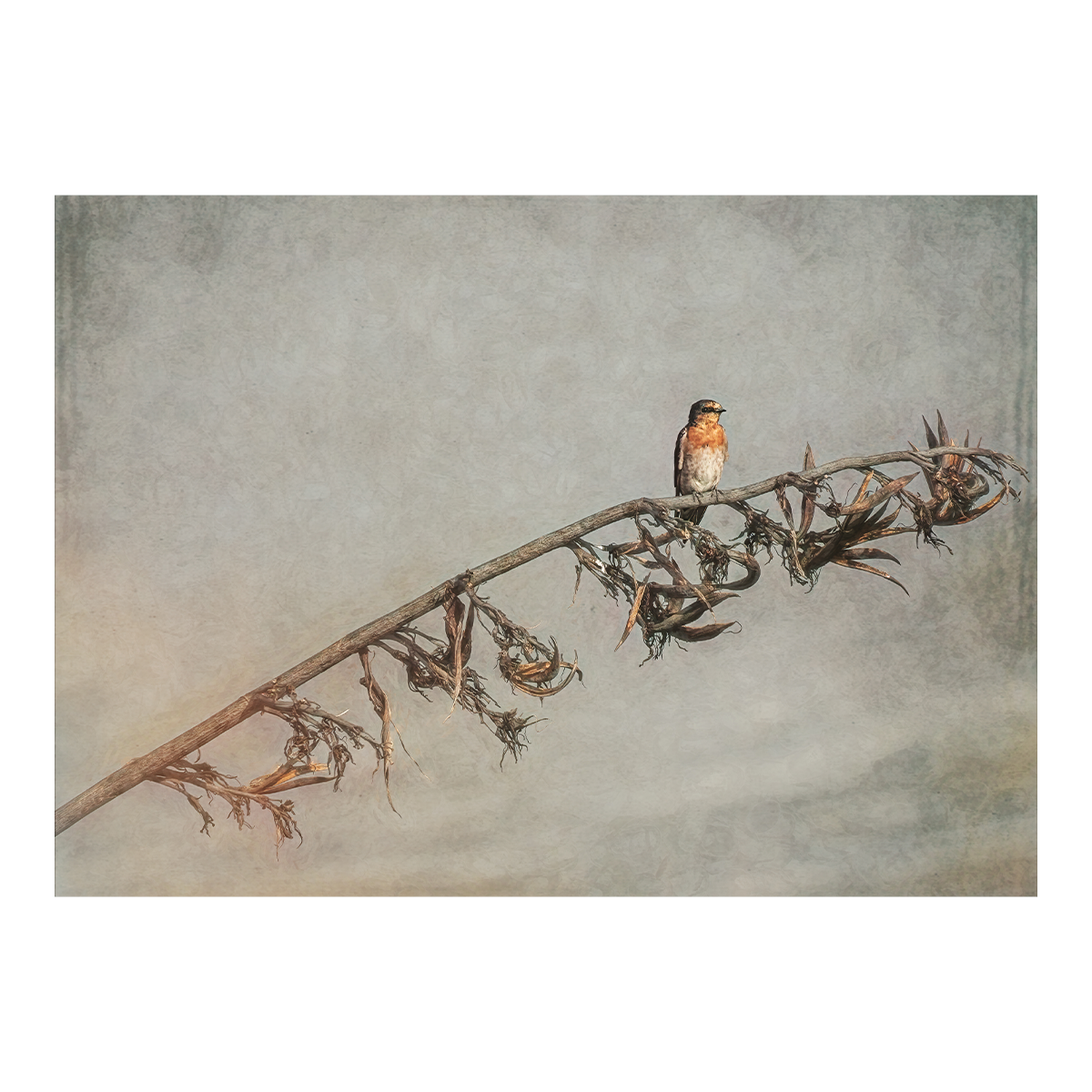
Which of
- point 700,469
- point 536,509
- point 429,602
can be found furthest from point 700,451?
point 429,602

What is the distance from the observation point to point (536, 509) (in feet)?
10.8

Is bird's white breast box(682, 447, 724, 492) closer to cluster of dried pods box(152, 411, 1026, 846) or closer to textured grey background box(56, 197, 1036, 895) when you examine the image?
textured grey background box(56, 197, 1036, 895)

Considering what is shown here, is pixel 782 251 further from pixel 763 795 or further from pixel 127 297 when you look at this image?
→ pixel 127 297

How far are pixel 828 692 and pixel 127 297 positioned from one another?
97.1 inches

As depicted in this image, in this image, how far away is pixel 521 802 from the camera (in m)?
3.29

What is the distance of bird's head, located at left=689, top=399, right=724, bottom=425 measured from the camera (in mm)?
3092

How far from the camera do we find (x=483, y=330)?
330 centimetres

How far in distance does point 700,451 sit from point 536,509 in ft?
1.76

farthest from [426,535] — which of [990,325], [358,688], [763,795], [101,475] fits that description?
[990,325]

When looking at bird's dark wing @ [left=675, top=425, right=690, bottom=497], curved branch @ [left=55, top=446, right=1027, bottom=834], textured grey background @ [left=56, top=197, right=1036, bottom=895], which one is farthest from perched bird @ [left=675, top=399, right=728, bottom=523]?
curved branch @ [left=55, top=446, right=1027, bottom=834]
